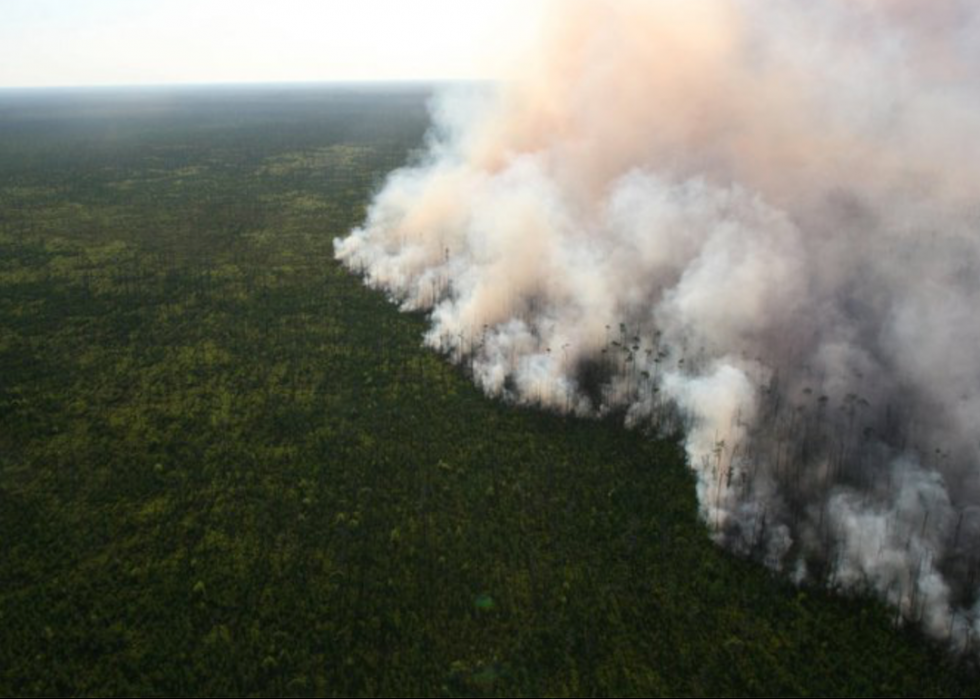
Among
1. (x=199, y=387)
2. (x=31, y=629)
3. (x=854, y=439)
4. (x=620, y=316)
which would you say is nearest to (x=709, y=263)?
(x=620, y=316)

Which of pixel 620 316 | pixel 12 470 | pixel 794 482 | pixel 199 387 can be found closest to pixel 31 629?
pixel 12 470

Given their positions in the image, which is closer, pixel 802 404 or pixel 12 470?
pixel 12 470

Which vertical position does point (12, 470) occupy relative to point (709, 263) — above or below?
below

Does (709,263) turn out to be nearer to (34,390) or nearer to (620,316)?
(620,316)

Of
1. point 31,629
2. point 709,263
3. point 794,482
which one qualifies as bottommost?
point 31,629

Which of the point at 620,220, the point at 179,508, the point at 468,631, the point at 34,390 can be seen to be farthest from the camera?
the point at 620,220

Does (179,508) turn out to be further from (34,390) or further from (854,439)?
(854,439)

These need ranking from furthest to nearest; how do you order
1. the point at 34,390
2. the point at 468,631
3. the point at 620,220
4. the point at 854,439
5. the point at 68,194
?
the point at 68,194 < the point at 620,220 < the point at 34,390 < the point at 854,439 < the point at 468,631
